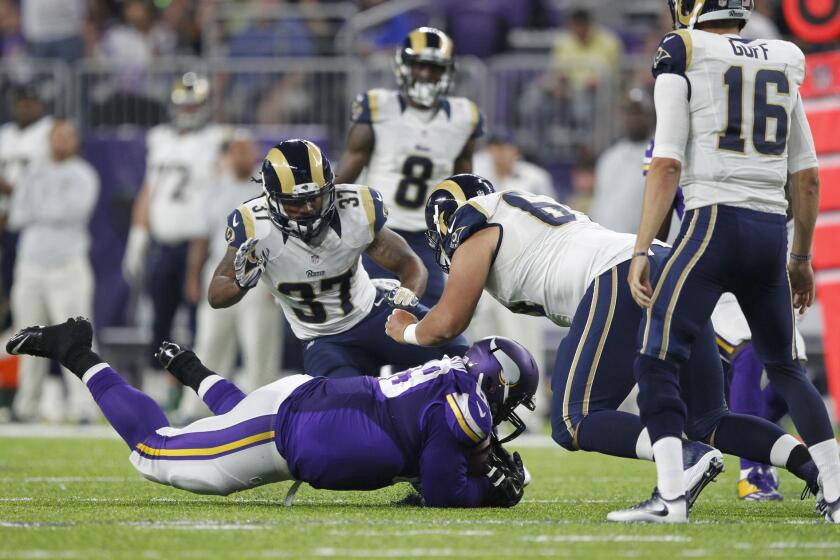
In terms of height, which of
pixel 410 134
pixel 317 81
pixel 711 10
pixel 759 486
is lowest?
pixel 759 486

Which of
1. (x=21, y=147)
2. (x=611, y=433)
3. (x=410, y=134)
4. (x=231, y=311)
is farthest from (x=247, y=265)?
(x=21, y=147)

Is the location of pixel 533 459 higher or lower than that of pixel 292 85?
lower

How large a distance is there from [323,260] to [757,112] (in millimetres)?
2066

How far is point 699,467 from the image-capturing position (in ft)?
15.2

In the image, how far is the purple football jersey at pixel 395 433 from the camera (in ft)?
16.1

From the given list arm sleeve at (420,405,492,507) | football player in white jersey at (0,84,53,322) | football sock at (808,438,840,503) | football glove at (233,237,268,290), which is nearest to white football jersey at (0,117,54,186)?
football player in white jersey at (0,84,53,322)

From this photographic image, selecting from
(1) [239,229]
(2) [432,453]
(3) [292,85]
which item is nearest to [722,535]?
(2) [432,453]

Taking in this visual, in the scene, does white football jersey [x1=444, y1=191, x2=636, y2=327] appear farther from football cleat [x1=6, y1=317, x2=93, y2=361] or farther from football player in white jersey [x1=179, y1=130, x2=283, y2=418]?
football player in white jersey [x1=179, y1=130, x2=283, y2=418]

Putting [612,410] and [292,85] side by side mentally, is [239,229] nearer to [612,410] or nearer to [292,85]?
[612,410]

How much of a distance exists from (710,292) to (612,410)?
2.02 feet

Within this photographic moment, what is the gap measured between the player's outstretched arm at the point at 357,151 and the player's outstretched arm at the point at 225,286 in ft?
5.69

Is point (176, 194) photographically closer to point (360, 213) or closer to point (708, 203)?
point (360, 213)

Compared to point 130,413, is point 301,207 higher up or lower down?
higher up

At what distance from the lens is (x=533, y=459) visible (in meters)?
7.91
